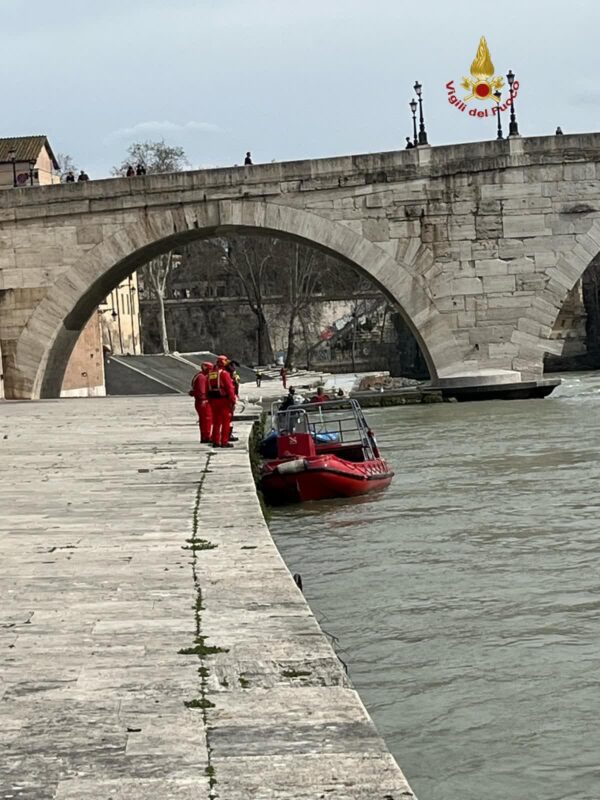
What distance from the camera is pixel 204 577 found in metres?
7.11

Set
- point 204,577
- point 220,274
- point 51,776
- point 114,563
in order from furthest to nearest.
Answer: point 220,274 → point 114,563 → point 204,577 → point 51,776

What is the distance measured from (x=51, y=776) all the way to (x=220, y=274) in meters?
67.7

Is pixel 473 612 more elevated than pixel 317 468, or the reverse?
pixel 317 468

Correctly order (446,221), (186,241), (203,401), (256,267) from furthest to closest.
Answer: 1. (256,267)
2. (186,241)
3. (446,221)
4. (203,401)

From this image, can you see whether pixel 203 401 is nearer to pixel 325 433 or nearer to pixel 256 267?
pixel 325 433

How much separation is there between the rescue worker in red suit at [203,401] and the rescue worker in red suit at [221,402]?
0.18 feet

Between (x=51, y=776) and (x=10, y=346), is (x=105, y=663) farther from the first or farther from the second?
(x=10, y=346)

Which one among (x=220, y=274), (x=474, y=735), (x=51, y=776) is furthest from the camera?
(x=220, y=274)

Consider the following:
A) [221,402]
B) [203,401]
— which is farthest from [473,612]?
[203,401]

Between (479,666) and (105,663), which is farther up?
(105,663)

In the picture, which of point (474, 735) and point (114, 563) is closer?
point (474, 735)

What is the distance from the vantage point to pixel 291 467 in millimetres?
15055

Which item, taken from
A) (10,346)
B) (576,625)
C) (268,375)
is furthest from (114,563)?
(268,375)

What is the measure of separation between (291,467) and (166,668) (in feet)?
32.5
